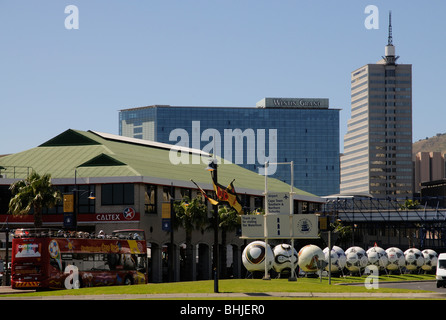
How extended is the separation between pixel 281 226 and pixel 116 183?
87.4 ft

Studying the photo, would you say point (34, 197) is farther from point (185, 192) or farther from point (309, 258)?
point (309, 258)

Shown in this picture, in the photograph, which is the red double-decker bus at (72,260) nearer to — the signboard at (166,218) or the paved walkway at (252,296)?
the paved walkway at (252,296)

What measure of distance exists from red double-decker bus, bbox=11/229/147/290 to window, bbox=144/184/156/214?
80.1 feet

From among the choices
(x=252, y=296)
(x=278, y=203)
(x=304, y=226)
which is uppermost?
(x=278, y=203)

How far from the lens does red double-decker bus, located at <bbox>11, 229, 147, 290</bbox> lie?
51656 mm

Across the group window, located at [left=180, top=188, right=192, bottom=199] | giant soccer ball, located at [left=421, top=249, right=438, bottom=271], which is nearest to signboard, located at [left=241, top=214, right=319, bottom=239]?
window, located at [left=180, top=188, right=192, bottom=199]

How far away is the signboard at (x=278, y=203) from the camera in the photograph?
65688 mm

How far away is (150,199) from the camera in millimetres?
87250

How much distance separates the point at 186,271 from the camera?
307ft

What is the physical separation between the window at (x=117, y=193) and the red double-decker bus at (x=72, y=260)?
2339 cm

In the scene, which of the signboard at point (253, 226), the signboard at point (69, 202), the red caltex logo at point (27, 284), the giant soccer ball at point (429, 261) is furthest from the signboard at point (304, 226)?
the giant soccer ball at point (429, 261)

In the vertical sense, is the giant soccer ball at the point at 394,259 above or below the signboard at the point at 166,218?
below

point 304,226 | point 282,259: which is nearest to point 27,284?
point 304,226

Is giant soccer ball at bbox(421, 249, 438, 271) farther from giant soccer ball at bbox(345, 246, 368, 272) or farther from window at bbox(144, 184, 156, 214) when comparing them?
window at bbox(144, 184, 156, 214)
